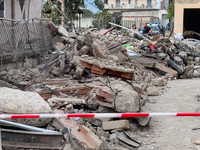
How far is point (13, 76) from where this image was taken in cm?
805

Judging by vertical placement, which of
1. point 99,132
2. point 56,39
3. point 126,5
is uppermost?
point 126,5

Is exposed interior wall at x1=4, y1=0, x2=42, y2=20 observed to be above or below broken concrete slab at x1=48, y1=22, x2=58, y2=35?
above

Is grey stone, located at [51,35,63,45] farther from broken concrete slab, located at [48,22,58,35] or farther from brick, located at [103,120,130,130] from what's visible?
brick, located at [103,120,130,130]

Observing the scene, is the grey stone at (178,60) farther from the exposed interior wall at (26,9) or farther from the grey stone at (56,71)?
the exposed interior wall at (26,9)

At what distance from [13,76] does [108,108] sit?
3785 millimetres

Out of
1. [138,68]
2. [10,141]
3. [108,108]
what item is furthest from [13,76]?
[138,68]

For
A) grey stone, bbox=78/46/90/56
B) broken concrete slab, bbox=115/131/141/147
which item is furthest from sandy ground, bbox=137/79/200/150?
grey stone, bbox=78/46/90/56

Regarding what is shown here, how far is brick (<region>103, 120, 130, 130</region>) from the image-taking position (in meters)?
4.98

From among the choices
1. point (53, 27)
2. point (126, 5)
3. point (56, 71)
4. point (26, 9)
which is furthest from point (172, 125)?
point (126, 5)

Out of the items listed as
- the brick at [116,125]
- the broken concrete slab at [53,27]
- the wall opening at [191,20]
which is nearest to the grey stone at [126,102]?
the brick at [116,125]

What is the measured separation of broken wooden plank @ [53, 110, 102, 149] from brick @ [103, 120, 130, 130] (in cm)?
65

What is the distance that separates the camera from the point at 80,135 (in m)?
4.25

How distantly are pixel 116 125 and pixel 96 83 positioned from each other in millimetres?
Answer: 2010

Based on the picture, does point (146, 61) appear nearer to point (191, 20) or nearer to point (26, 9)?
point (26, 9)
